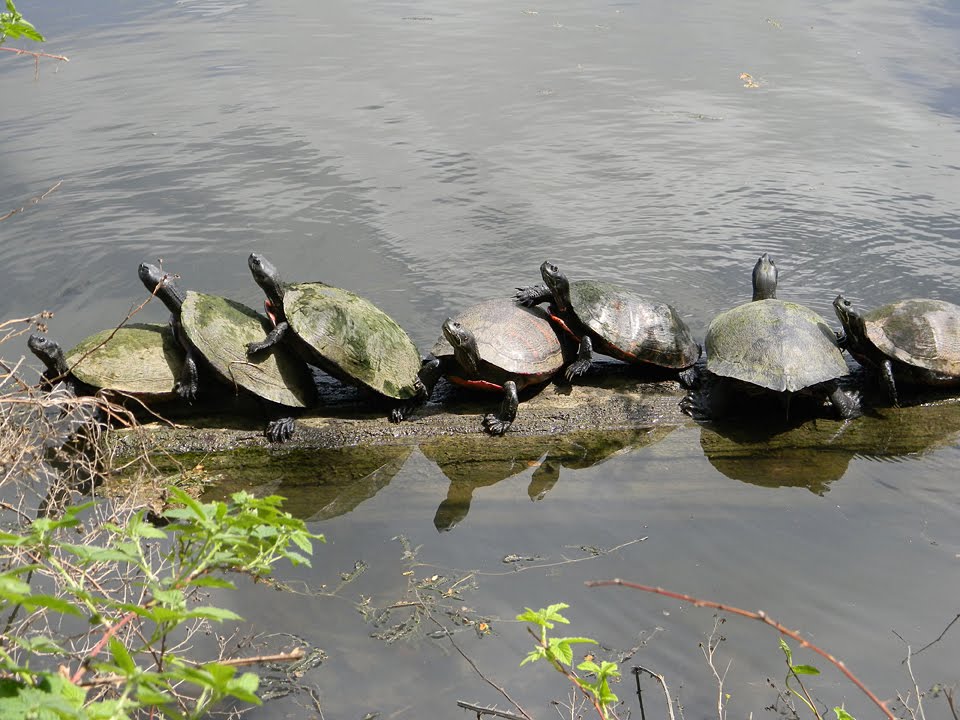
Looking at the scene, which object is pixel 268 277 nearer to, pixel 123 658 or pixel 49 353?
pixel 49 353

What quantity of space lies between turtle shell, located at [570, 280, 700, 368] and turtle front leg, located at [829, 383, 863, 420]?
98 cm

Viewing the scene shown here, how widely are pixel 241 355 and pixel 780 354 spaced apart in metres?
3.55

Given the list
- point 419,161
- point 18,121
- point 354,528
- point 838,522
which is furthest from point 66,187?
point 838,522

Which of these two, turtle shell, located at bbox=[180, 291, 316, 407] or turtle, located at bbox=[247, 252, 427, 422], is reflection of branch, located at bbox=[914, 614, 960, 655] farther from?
turtle shell, located at bbox=[180, 291, 316, 407]

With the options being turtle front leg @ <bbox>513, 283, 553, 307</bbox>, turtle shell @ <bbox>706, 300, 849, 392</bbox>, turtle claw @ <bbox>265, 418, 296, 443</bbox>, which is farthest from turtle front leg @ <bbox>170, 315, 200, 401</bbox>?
turtle shell @ <bbox>706, 300, 849, 392</bbox>

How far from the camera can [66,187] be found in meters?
10.5

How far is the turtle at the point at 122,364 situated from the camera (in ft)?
17.1

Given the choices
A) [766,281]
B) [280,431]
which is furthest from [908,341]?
[280,431]

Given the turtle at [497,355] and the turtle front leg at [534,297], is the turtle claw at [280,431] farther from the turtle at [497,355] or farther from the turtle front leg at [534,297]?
the turtle front leg at [534,297]

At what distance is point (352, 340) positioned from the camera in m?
5.49

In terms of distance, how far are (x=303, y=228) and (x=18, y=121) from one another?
6392 mm

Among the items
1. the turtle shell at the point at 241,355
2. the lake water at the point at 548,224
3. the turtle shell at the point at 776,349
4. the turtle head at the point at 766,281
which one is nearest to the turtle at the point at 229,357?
the turtle shell at the point at 241,355

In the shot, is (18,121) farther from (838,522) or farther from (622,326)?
(838,522)

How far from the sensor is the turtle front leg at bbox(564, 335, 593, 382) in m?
5.73
